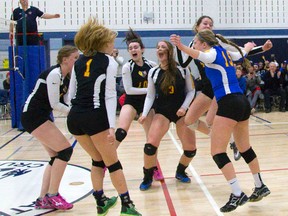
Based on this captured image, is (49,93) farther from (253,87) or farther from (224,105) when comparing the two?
(253,87)

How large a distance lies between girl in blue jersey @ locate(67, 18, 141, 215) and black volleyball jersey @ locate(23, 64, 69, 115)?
1.58 feet

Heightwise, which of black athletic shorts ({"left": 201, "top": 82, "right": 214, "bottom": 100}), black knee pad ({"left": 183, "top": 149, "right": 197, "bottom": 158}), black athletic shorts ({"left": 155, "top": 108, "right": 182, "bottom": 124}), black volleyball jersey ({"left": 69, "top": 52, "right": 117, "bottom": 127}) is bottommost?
black knee pad ({"left": 183, "top": 149, "right": 197, "bottom": 158})

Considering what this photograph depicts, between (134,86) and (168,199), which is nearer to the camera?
(168,199)

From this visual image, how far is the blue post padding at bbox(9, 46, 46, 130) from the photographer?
30.4ft

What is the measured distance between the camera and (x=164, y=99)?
452 centimetres

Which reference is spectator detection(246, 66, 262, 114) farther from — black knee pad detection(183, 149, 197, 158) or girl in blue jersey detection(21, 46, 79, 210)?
girl in blue jersey detection(21, 46, 79, 210)

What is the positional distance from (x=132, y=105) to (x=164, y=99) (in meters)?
0.50

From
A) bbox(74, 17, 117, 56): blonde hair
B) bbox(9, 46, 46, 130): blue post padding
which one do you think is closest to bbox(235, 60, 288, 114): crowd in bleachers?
bbox(9, 46, 46, 130): blue post padding

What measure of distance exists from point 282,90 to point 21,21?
768 centimetres

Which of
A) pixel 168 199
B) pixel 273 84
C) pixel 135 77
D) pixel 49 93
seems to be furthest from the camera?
pixel 273 84

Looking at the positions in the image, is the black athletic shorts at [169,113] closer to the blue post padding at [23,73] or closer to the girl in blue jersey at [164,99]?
the girl in blue jersey at [164,99]

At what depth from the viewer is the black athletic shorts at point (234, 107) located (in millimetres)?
3492

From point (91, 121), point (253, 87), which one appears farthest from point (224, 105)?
point (253, 87)

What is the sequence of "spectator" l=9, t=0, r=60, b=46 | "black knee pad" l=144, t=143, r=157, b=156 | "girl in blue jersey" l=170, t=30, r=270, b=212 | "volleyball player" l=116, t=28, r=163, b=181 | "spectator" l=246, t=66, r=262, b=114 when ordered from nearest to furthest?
"girl in blue jersey" l=170, t=30, r=270, b=212 → "black knee pad" l=144, t=143, r=157, b=156 → "volleyball player" l=116, t=28, r=163, b=181 → "spectator" l=9, t=0, r=60, b=46 → "spectator" l=246, t=66, r=262, b=114
